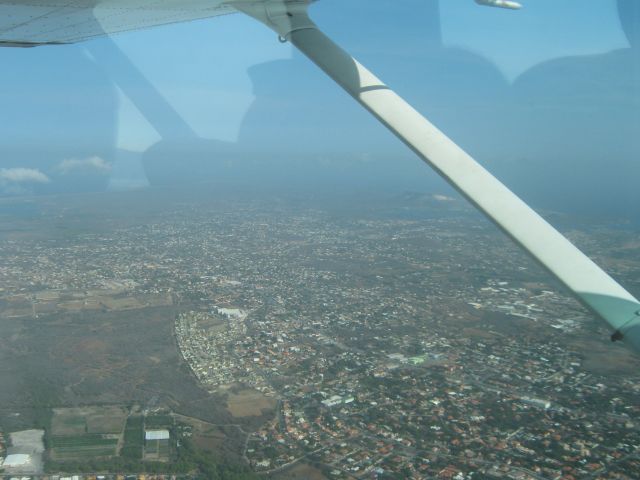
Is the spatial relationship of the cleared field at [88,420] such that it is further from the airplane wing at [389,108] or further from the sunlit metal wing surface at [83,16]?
the airplane wing at [389,108]

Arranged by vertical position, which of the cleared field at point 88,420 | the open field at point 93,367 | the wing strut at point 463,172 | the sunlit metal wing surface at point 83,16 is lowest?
the cleared field at point 88,420

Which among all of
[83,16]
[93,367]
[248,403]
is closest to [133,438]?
[248,403]

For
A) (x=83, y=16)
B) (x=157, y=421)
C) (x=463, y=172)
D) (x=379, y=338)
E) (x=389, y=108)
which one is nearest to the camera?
(x=463, y=172)

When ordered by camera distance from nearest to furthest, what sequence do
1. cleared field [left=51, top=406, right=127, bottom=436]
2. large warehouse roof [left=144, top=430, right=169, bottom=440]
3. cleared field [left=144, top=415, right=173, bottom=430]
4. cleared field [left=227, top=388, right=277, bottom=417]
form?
large warehouse roof [left=144, top=430, right=169, bottom=440], cleared field [left=51, top=406, right=127, bottom=436], cleared field [left=144, top=415, right=173, bottom=430], cleared field [left=227, top=388, right=277, bottom=417]

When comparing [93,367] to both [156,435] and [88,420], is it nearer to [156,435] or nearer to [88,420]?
[88,420]

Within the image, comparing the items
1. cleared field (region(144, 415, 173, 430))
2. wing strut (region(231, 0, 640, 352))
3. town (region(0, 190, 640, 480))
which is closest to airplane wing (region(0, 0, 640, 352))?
wing strut (region(231, 0, 640, 352))

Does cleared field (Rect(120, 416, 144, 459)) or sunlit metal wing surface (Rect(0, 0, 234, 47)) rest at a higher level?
sunlit metal wing surface (Rect(0, 0, 234, 47))

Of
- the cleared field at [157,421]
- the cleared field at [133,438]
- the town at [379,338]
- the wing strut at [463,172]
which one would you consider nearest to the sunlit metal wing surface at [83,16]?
the wing strut at [463,172]

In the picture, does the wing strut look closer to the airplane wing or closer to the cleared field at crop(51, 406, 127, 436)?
the airplane wing

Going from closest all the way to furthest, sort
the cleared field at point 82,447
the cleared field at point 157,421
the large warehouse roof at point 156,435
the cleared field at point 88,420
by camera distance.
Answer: the cleared field at point 82,447
the large warehouse roof at point 156,435
the cleared field at point 88,420
the cleared field at point 157,421
